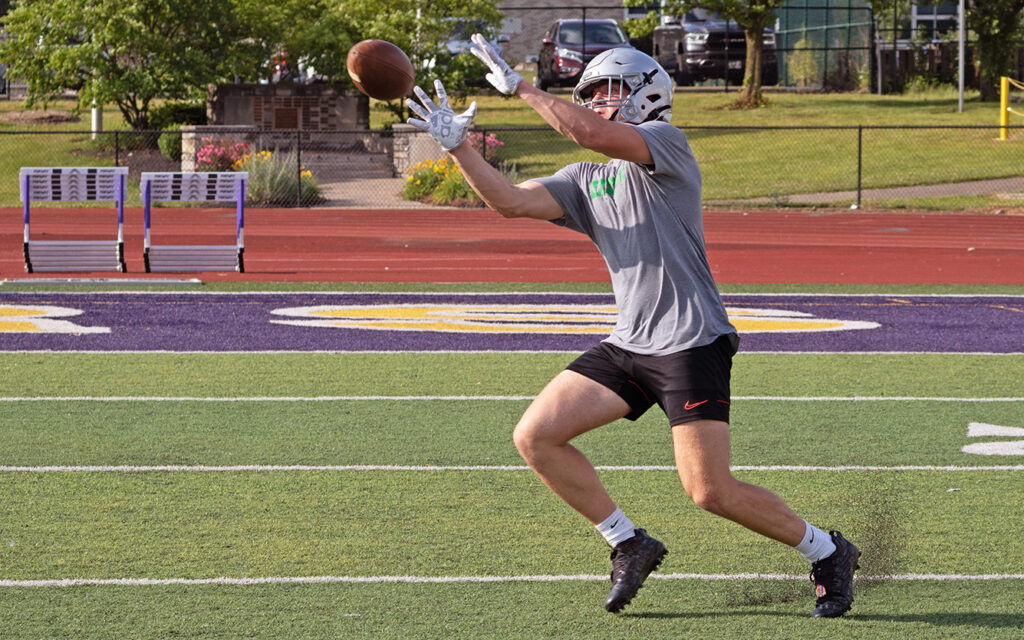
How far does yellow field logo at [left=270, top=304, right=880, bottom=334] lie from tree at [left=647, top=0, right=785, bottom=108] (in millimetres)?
22779

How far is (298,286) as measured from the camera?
15.2 meters

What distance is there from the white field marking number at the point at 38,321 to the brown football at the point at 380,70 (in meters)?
7.24

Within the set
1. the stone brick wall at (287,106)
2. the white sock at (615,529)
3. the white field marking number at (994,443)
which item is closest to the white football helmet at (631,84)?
the white sock at (615,529)

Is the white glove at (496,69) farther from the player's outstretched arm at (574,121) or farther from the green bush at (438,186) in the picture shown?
the green bush at (438,186)

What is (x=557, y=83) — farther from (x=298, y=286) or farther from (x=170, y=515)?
(x=170, y=515)

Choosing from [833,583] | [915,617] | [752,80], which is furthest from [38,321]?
[752,80]

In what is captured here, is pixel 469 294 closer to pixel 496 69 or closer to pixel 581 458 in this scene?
pixel 581 458

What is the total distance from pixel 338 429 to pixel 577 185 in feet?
11.5

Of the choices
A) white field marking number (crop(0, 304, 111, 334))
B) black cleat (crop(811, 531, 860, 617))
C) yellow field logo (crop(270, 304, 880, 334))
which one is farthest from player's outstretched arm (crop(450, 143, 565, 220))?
white field marking number (crop(0, 304, 111, 334))

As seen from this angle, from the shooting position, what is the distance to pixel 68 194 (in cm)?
1553

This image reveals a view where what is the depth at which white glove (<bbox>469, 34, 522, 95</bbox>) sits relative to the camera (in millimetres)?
4543

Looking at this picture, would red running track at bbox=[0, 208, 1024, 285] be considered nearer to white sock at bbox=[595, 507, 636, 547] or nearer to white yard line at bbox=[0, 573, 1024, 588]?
white yard line at bbox=[0, 573, 1024, 588]

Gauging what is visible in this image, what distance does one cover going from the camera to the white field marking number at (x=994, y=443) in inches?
299

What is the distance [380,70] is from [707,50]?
3890cm
